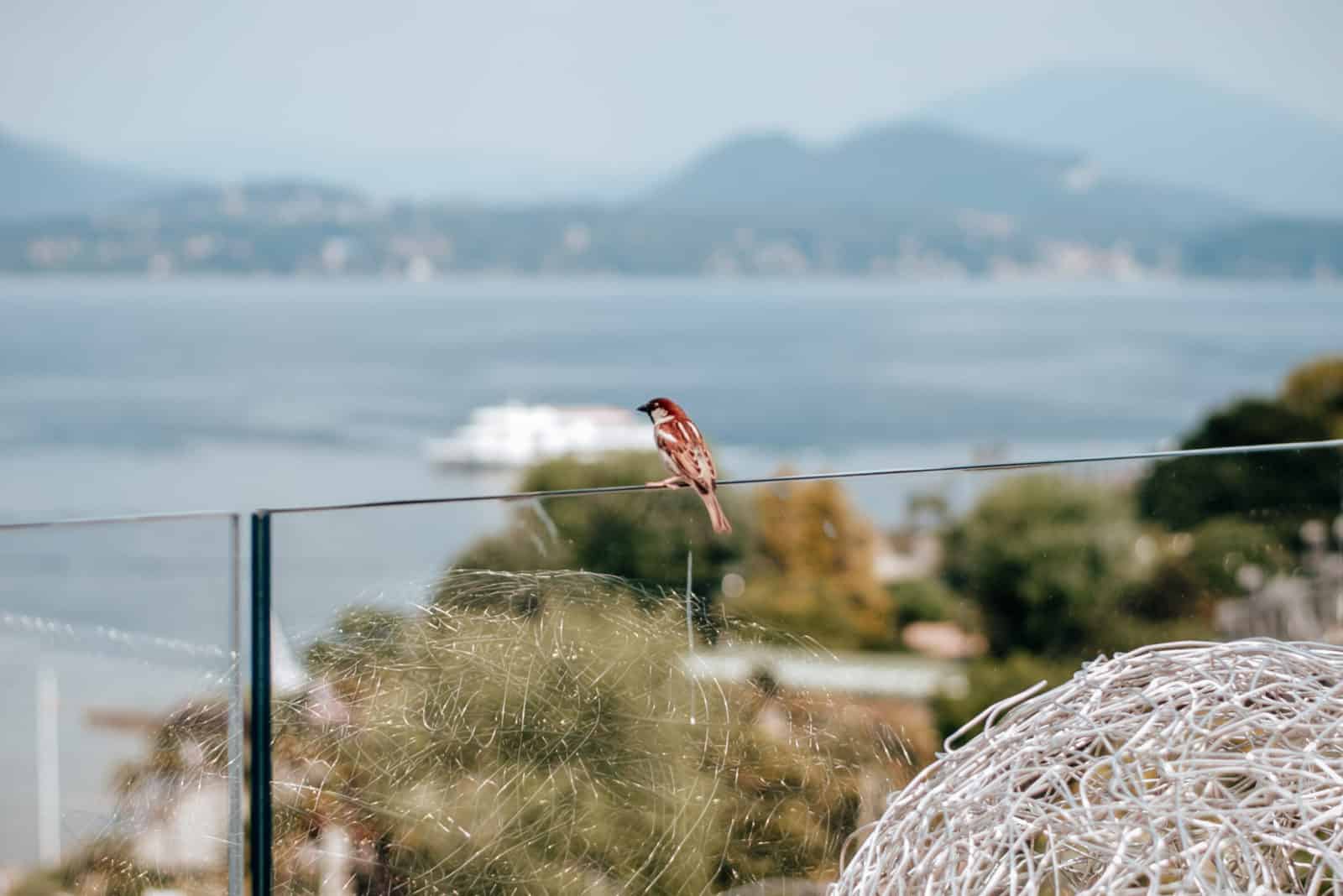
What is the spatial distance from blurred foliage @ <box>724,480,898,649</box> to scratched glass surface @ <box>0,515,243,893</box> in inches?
814

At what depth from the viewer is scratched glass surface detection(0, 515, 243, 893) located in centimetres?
193

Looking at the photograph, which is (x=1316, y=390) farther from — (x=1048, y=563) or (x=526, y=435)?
(x=526, y=435)

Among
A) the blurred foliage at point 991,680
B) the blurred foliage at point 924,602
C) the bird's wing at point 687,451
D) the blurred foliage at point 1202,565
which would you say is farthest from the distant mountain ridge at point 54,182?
the bird's wing at point 687,451

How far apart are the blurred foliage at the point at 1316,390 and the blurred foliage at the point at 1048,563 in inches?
127

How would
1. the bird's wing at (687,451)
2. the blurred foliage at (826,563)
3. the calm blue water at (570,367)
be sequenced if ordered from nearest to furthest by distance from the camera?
the bird's wing at (687,451) < the blurred foliage at (826,563) < the calm blue water at (570,367)

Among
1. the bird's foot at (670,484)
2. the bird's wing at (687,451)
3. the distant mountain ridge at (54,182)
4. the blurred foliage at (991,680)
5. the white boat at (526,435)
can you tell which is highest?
the distant mountain ridge at (54,182)

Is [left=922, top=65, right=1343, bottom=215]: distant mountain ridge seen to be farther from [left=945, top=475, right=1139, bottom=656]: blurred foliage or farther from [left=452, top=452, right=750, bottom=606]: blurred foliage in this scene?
[left=452, top=452, right=750, bottom=606]: blurred foliage

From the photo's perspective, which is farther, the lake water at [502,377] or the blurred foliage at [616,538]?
the lake water at [502,377]

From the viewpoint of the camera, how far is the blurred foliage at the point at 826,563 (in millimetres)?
24438

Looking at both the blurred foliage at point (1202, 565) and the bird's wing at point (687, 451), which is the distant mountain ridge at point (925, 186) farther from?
the bird's wing at point (687, 451)

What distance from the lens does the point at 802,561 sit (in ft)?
87.4

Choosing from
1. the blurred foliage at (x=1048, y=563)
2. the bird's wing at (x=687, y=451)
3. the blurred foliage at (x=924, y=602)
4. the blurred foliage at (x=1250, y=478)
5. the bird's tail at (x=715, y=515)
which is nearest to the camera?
the bird's tail at (x=715, y=515)

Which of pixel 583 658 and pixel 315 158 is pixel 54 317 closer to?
pixel 315 158

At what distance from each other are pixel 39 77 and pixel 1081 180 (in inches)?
1651
